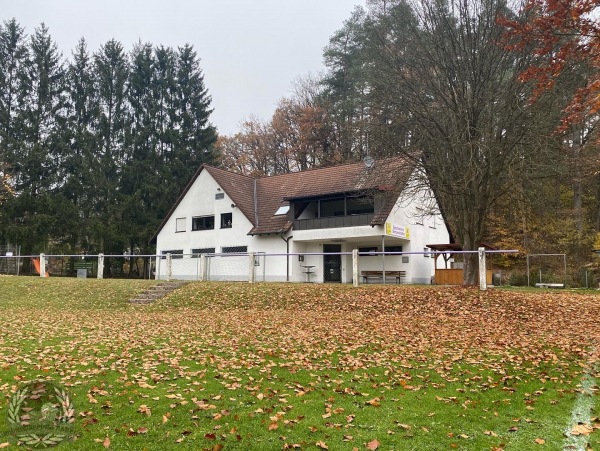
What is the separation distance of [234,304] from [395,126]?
9.78 metres

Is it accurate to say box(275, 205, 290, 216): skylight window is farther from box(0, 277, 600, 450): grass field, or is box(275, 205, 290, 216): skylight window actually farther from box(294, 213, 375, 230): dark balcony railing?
box(0, 277, 600, 450): grass field

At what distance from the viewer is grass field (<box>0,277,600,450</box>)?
4.85 meters

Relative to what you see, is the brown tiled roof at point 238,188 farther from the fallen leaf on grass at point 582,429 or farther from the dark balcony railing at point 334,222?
the fallen leaf on grass at point 582,429

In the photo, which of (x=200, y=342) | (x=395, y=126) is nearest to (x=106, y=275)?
(x=395, y=126)

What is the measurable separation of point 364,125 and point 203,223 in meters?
15.3

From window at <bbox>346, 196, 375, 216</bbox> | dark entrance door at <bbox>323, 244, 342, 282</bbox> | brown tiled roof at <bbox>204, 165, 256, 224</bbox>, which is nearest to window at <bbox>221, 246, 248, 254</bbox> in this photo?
brown tiled roof at <bbox>204, 165, 256, 224</bbox>

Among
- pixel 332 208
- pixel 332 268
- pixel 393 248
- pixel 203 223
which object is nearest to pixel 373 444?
pixel 332 268

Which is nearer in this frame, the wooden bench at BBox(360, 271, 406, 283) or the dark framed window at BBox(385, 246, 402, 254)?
the wooden bench at BBox(360, 271, 406, 283)

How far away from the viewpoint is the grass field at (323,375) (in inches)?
191

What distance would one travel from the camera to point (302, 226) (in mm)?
27703

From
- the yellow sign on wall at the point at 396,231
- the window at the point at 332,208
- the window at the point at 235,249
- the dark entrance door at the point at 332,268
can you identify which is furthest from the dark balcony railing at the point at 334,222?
the window at the point at 235,249

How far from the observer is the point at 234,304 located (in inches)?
671

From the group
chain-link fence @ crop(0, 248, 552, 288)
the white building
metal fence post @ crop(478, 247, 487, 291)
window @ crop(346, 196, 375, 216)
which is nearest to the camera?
metal fence post @ crop(478, 247, 487, 291)

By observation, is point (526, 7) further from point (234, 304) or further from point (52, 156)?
point (52, 156)
